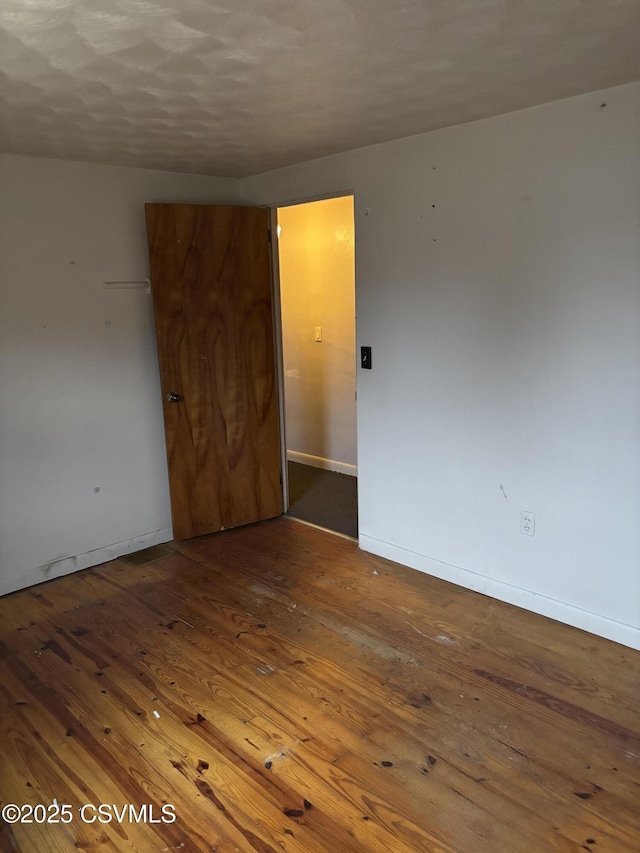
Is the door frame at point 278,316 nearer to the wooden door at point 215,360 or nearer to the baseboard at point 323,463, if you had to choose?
the wooden door at point 215,360

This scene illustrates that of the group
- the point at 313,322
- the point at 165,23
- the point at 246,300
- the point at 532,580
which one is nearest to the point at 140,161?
the point at 246,300

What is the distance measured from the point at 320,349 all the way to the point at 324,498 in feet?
4.53

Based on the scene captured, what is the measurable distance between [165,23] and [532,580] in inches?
103

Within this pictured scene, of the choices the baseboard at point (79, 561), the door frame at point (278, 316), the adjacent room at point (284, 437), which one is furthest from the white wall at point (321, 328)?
the baseboard at point (79, 561)

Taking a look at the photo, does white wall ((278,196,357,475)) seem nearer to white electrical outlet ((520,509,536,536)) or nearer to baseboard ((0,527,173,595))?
baseboard ((0,527,173,595))

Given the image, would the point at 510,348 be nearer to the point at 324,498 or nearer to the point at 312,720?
the point at 312,720

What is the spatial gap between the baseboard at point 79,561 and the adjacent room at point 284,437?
0.05 feet

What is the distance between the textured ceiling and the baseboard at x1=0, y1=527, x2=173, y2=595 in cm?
219

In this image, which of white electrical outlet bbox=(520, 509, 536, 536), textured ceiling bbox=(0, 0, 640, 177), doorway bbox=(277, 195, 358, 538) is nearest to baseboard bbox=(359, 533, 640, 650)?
white electrical outlet bbox=(520, 509, 536, 536)

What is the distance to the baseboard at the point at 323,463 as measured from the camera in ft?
17.1

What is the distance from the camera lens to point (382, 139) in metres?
3.00

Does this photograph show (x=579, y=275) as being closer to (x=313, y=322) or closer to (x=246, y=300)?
(x=246, y=300)

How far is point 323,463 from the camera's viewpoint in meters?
5.43

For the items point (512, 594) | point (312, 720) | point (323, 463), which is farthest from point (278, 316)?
point (312, 720)
